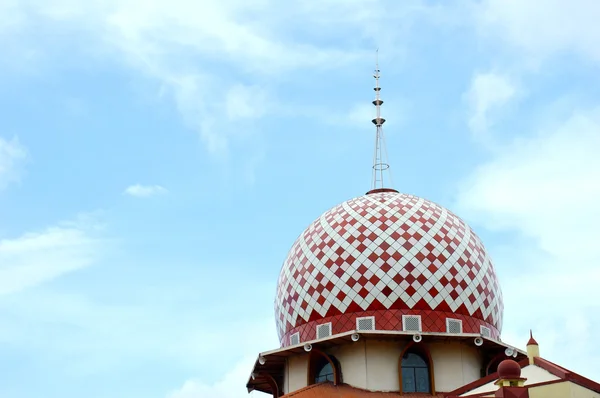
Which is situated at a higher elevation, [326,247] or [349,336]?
[326,247]

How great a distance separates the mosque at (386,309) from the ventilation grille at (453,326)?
3 cm

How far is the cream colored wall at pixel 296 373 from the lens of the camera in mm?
27953

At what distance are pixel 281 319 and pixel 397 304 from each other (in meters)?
4.38

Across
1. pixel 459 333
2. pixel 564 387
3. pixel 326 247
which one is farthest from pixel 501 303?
pixel 564 387

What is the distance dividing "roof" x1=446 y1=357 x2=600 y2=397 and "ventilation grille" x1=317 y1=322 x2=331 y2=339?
18.1ft

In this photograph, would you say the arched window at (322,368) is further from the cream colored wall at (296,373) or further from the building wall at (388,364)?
the cream colored wall at (296,373)

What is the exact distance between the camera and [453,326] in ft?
90.4

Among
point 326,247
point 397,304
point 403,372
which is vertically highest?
point 326,247

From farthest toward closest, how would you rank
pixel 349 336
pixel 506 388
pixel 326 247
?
pixel 326 247, pixel 349 336, pixel 506 388

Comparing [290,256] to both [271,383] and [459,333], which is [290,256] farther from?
[459,333]

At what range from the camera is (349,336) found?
2641 cm

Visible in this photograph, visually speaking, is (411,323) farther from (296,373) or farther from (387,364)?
(296,373)

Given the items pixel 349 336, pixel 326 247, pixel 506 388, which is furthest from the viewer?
pixel 326 247

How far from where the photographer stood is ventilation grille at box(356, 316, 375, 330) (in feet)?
89.0
